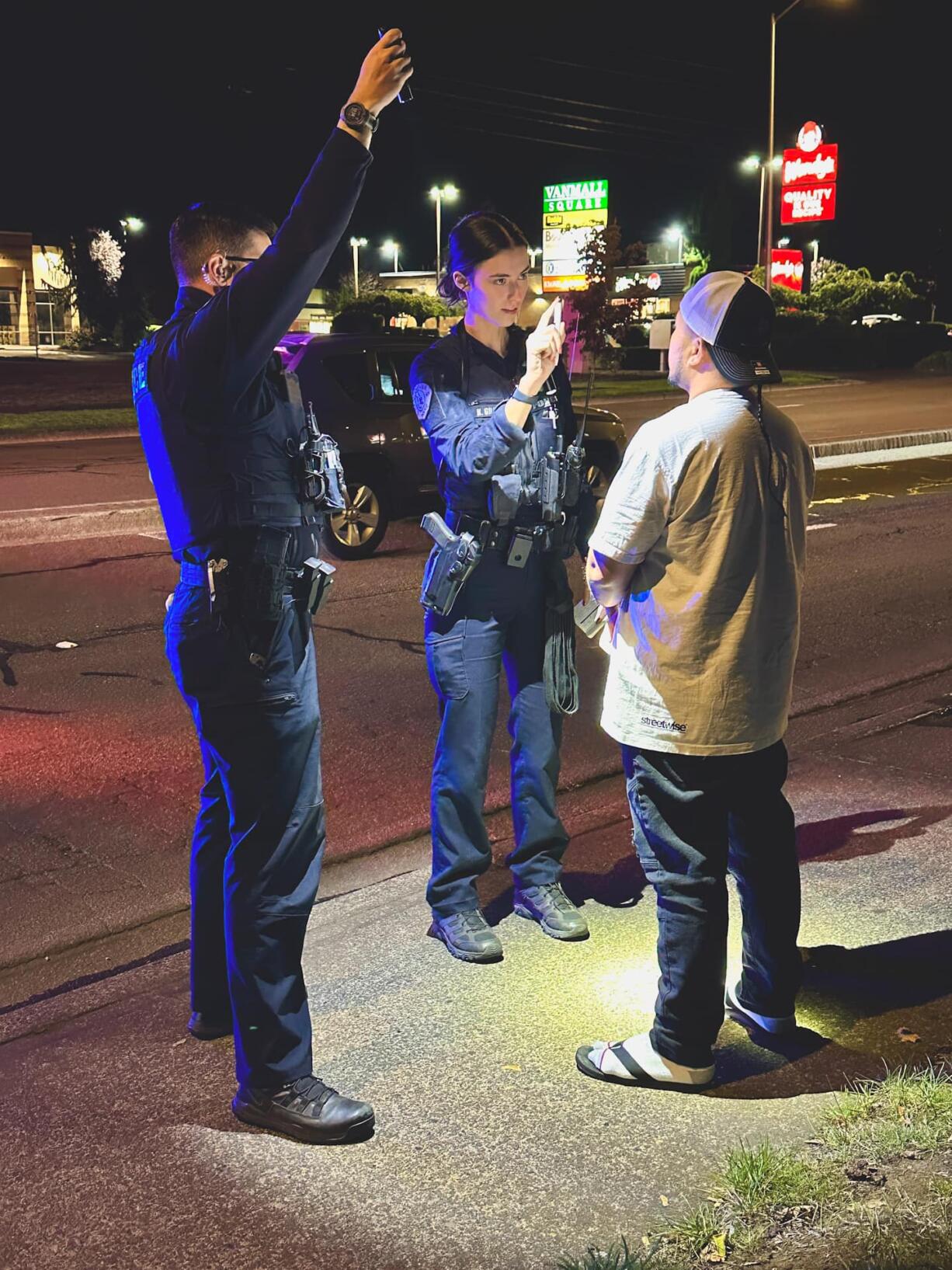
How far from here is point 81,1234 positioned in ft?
9.84

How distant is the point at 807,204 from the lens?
204ft

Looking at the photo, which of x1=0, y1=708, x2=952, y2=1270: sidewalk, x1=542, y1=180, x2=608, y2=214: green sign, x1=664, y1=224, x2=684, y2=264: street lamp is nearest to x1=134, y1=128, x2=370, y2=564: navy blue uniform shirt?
x1=0, y1=708, x2=952, y2=1270: sidewalk

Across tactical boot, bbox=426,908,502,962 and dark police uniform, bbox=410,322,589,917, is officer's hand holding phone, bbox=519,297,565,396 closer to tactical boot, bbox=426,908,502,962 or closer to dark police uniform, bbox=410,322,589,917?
dark police uniform, bbox=410,322,589,917

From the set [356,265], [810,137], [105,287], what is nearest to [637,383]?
[810,137]

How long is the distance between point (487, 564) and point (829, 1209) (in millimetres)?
2082

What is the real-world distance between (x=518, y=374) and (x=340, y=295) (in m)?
61.0

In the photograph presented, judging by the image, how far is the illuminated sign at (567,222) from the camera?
63.9 m

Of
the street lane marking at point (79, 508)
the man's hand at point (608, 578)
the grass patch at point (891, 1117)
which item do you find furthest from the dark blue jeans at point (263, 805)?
the street lane marking at point (79, 508)

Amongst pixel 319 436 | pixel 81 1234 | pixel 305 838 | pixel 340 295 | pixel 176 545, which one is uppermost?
pixel 340 295

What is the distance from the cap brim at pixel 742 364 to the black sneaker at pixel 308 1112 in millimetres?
1969

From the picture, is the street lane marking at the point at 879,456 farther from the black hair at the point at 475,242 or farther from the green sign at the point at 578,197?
the green sign at the point at 578,197

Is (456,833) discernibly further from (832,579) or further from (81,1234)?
(832,579)

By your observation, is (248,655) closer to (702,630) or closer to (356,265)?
(702,630)

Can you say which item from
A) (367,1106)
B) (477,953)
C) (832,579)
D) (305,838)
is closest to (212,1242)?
(367,1106)
